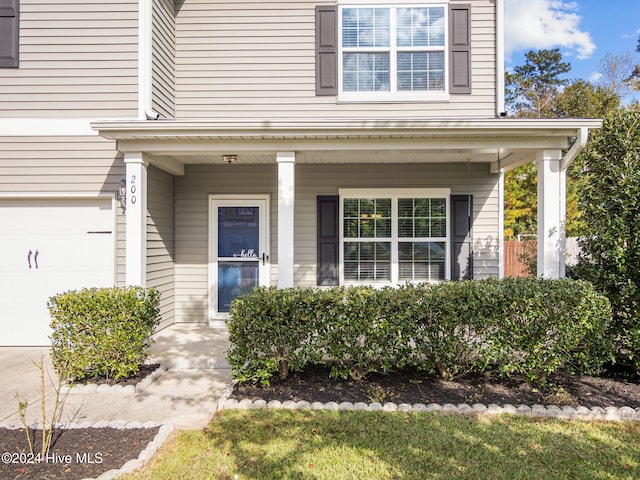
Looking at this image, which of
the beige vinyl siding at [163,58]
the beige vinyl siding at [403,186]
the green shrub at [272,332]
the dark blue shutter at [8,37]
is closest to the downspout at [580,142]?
the beige vinyl siding at [403,186]

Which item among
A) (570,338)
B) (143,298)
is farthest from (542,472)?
(143,298)

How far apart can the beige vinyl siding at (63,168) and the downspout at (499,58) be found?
5.50 meters

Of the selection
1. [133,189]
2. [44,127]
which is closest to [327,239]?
[133,189]

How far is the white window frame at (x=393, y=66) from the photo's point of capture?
6.18 metres

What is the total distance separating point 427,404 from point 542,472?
1049 millimetres

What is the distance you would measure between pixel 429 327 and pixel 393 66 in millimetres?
A: 4240

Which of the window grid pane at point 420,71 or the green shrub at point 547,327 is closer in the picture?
the green shrub at point 547,327

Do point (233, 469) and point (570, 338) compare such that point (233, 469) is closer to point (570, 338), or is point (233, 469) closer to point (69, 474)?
point (69, 474)

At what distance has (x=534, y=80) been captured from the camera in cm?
2391

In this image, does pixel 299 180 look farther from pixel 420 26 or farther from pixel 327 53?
pixel 420 26

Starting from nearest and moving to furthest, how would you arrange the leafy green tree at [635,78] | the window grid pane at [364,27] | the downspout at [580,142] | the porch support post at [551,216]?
the downspout at [580,142] → the porch support post at [551,216] → the window grid pane at [364,27] → the leafy green tree at [635,78]

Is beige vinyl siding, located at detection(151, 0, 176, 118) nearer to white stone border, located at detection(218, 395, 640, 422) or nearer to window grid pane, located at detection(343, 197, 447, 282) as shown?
window grid pane, located at detection(343, 197, 447, 282)

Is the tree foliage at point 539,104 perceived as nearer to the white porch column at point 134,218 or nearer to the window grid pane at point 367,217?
the window grid pane at point 367,217

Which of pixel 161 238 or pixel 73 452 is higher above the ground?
pixel 161 238
